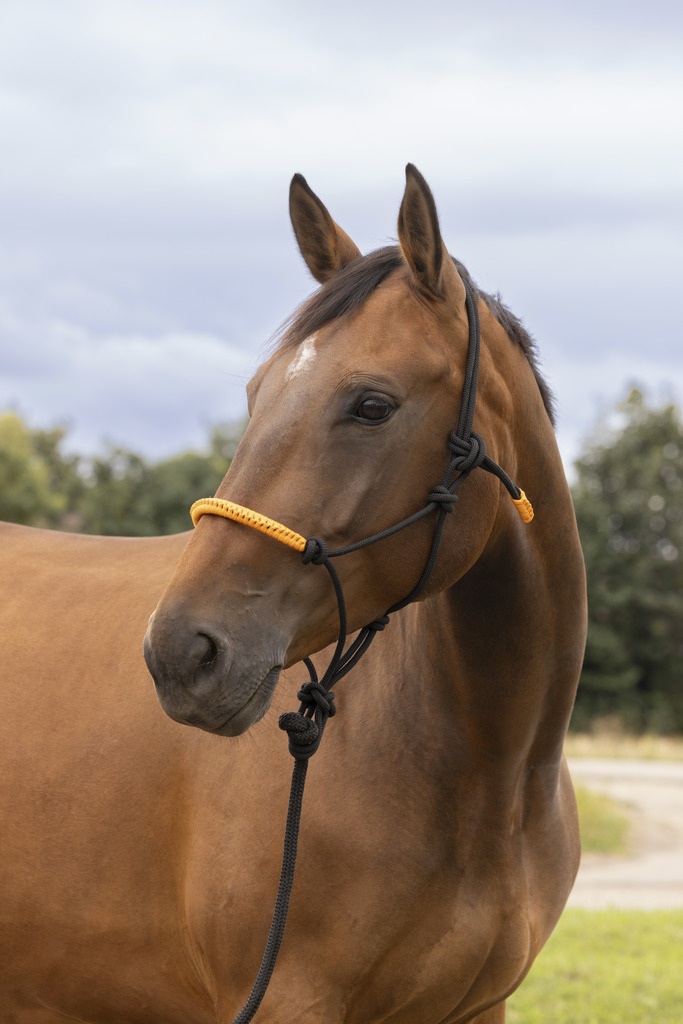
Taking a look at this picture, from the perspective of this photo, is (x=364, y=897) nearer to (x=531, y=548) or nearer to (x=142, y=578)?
(x=531, y=548)

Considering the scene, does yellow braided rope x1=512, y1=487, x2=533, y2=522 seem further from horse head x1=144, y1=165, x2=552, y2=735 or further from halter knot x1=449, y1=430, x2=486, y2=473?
halter knot x1=449, y1=430, x2=486, y2=473

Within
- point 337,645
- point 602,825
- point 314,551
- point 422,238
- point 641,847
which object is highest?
point 422,238

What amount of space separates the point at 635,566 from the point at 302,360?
3059 cm

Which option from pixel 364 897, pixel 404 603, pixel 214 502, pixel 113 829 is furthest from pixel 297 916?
pixel 214 502

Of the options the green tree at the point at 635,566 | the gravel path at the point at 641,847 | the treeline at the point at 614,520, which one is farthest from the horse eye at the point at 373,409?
the green tree at the point at 635,566

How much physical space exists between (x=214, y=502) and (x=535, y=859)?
156cm

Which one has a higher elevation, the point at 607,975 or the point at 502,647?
the point at 502,647

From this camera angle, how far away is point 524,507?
8.53ft

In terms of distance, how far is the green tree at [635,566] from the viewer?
29.9m

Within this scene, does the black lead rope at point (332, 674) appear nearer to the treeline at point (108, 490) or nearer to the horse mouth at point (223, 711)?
the horse mouth at point (223, 711)

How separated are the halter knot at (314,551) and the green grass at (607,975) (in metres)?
4.60

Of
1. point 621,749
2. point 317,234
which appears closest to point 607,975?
point 317,234

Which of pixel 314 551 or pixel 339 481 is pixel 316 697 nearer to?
pixel 314 551

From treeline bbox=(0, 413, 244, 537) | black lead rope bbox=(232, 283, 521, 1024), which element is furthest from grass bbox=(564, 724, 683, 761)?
black lead rope bbox=(232, 283, 521, 1024)
